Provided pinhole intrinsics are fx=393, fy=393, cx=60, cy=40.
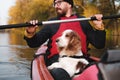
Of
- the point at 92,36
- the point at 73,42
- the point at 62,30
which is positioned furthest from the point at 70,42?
the point at 92,36

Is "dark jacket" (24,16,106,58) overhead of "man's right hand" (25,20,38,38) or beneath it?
beneath

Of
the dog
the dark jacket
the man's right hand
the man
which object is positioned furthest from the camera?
the dark jacket

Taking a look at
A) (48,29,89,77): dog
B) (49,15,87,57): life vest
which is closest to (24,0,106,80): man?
(49,15,87,57): life vest

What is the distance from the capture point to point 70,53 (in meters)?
3.81

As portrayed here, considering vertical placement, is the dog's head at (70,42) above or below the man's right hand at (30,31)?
below

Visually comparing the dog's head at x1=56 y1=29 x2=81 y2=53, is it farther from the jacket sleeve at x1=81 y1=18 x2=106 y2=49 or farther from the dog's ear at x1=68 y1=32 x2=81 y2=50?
the jacket sleeve at x1=81 y1=18 x2=106 y2=49

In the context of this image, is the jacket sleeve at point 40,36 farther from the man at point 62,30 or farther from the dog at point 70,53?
the dog at point 70,53

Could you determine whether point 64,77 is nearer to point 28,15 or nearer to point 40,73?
point 40,73

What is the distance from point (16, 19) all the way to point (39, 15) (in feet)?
71.9

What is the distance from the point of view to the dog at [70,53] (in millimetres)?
3744

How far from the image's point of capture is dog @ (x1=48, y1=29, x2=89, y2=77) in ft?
12.3

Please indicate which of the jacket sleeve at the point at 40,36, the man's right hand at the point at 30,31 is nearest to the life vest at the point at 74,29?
the jacket sleeve at the point at 40,36

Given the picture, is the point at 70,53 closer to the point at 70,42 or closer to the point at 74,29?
the point at 70,42

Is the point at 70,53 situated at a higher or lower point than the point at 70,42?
lower
